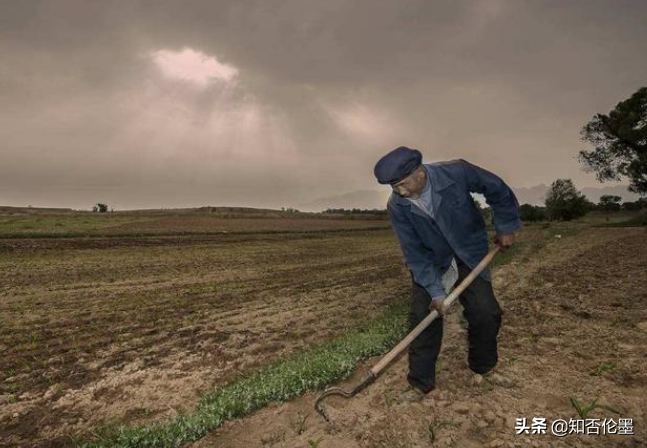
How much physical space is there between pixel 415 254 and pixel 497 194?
0.98 m

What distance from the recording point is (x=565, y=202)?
233 feet

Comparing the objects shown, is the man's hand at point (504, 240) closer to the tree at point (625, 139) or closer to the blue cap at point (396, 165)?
the blue cap at point (396, 165)

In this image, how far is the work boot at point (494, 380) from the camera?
3748 mm

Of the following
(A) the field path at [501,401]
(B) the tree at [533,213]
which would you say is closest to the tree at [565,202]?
(B) the tree at [533,213]

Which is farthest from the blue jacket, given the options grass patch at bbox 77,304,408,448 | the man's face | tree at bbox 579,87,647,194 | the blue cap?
tree at bbox 579,87,647,194

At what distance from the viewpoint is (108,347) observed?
5953mm

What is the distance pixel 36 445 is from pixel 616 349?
6.12m

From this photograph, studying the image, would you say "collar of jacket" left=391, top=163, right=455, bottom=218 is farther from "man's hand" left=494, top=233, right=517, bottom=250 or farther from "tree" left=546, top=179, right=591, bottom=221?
"tree" left=546, top=179, right=591, bottom=221

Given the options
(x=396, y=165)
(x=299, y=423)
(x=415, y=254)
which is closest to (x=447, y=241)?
(x=415, y=254)

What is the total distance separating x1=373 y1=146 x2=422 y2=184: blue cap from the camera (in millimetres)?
3297

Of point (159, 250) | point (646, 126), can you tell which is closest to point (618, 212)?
point (646, 126)

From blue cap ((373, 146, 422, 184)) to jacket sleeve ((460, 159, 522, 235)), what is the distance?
679mm

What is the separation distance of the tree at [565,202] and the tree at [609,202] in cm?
1657

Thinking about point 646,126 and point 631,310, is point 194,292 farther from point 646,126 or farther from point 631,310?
Result: point 646,126
